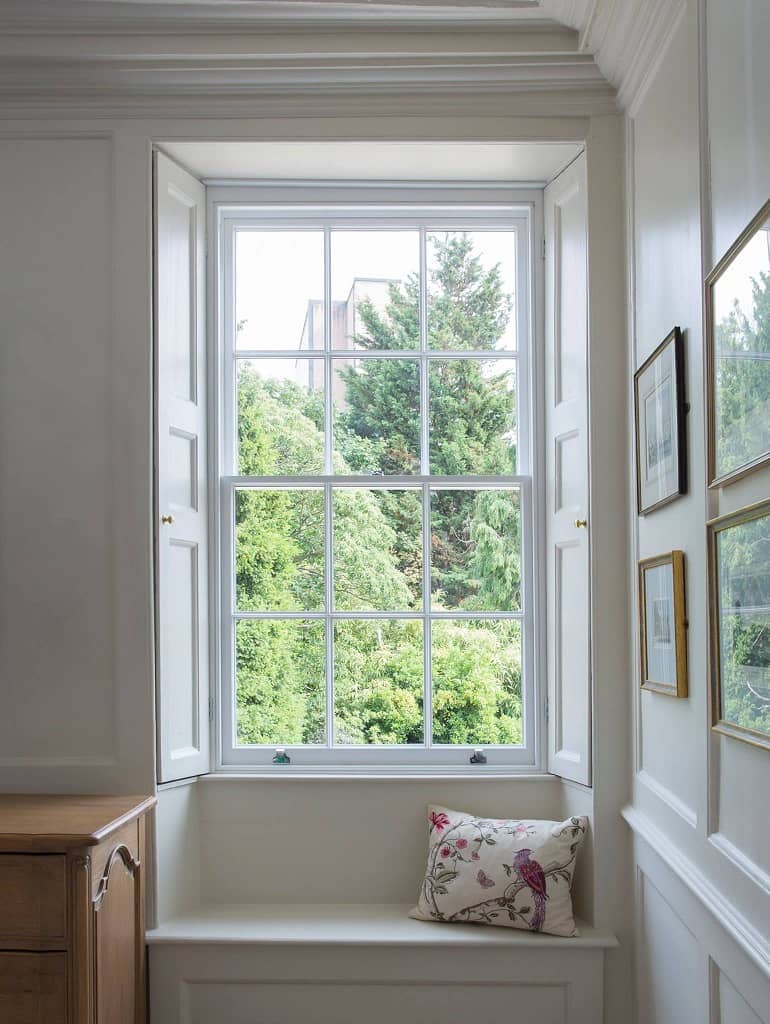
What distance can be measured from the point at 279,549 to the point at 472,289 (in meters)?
1.08

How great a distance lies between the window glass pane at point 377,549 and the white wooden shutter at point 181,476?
1.45ft

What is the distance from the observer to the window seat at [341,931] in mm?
2773

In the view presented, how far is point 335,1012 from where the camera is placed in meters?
2.83

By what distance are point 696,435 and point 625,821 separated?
4.12ft

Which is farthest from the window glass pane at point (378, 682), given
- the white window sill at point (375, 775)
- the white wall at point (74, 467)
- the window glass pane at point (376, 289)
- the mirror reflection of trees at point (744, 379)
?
the mirror reflection of trees at point (744, 379)

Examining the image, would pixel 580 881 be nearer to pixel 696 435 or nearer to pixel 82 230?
pixel 696 435

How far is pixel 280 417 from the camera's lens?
11.0 feet

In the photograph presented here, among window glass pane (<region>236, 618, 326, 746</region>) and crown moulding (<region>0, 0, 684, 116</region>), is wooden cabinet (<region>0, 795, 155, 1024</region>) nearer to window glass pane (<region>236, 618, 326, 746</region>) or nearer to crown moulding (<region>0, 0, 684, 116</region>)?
window glass pane (<region>236, 618, 326, 746</region>)

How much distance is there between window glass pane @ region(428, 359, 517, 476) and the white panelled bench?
1417 mm

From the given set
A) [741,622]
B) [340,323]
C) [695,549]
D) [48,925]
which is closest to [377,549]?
[340,323]

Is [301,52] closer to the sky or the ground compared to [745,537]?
closer to the sky

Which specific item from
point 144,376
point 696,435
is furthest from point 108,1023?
point 696,435

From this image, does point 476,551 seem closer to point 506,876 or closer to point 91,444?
point 506,876

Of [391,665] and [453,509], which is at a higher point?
[453,509]
